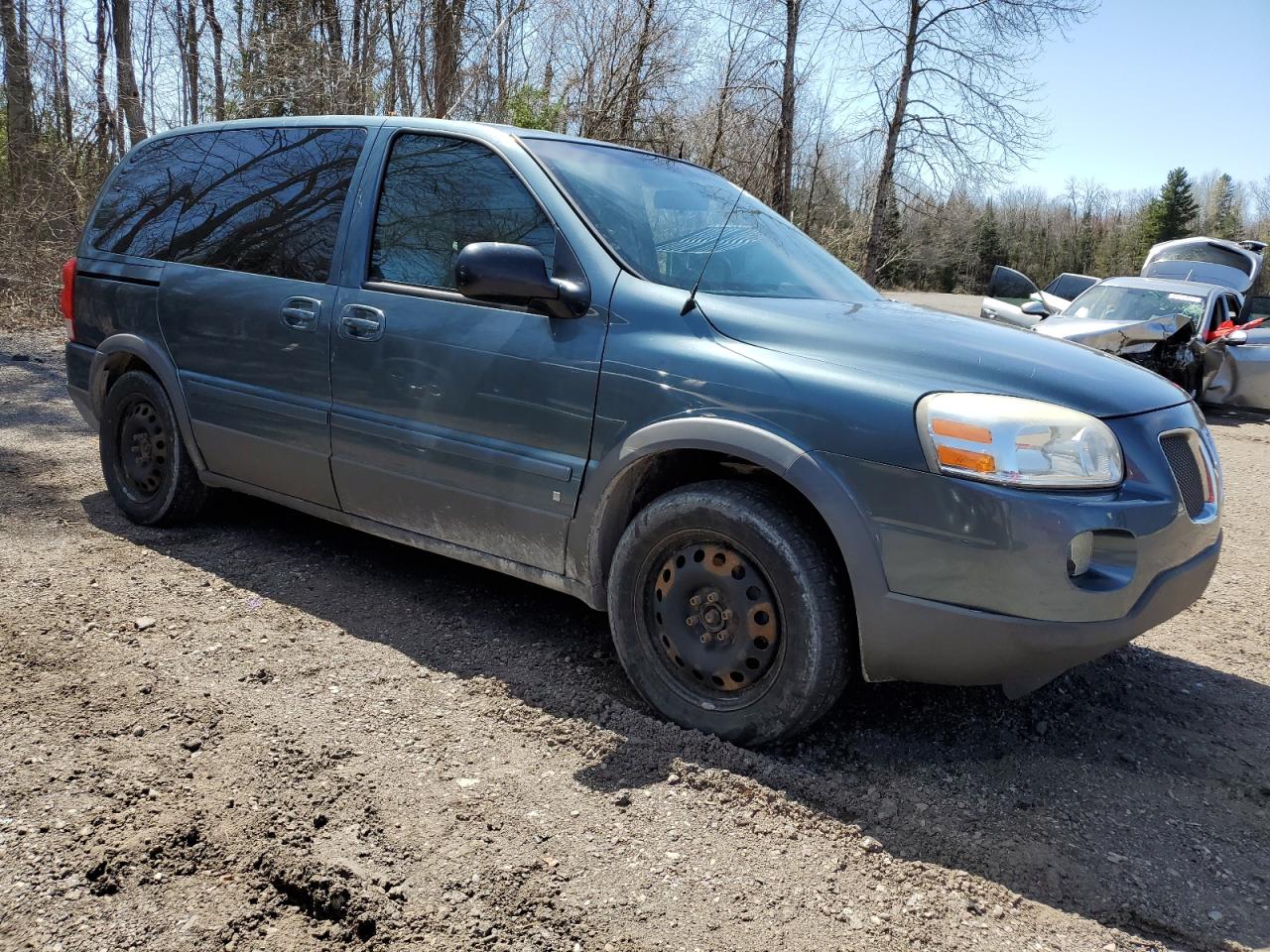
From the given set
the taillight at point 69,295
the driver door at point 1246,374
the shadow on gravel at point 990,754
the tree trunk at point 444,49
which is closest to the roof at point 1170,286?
the driver door at point 1246,374

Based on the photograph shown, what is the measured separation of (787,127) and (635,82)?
420 centimetres

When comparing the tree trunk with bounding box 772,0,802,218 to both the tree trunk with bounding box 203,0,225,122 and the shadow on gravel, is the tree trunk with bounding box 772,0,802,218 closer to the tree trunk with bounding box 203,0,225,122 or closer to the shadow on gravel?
the tree trunk with bounding box 203,0,225,122

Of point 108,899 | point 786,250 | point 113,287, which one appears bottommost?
point 108,899

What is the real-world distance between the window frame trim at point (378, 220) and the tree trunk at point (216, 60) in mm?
13794

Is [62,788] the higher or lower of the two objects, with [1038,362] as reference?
lower

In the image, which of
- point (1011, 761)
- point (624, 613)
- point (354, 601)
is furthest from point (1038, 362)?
point (354, 601)

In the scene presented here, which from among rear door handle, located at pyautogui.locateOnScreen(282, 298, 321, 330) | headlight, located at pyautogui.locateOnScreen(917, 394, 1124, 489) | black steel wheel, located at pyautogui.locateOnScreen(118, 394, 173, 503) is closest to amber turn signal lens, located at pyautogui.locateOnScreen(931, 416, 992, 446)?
headlight, located at pyautogui.locateOnScreen(917, 394, 1124, 489)

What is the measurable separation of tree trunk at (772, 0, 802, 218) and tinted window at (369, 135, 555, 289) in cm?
1407

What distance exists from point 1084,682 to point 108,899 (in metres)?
3.17

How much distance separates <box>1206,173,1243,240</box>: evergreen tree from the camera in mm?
49781

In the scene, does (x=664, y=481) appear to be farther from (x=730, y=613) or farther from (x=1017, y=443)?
(x=1017, y=443)

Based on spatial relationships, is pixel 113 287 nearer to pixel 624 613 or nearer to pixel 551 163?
pixel 551 163

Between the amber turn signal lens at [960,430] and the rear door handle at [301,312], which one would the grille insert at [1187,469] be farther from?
the rear door handle at [301,312]

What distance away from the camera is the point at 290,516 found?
5125mm
